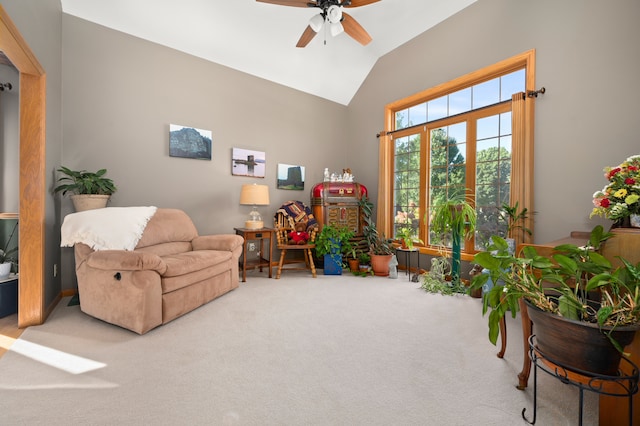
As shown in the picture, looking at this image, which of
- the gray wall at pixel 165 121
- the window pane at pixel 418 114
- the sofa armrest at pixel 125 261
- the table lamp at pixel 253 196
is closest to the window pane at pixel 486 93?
the window pane at pixel 418 114

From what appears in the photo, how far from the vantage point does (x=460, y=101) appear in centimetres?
386

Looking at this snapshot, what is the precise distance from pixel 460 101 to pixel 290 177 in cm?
281

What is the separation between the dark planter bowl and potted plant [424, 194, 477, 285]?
254 centimetres

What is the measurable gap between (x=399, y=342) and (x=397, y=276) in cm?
215

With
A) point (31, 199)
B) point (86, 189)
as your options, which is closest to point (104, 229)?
point (31, 199)

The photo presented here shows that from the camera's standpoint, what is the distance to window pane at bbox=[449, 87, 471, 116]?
12.4 feet

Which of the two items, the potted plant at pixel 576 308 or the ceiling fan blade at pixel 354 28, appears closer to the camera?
the potted plant at pixel 576 308

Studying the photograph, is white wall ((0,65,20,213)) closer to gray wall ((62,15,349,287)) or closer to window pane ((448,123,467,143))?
gray wall ((62,15,349,287))

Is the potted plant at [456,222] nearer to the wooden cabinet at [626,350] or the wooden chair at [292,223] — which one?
the wooden chair at [292,223]

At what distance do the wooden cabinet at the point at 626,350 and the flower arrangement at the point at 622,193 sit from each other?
0.65m

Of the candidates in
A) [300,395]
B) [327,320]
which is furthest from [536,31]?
[300,395]

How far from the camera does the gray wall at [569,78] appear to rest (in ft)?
8.25

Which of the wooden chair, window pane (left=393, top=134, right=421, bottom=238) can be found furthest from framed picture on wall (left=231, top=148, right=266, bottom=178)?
window pane (left=393, top=134, right=421, bottom=238)

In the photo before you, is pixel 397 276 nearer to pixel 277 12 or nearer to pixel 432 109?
pixel 432 109
